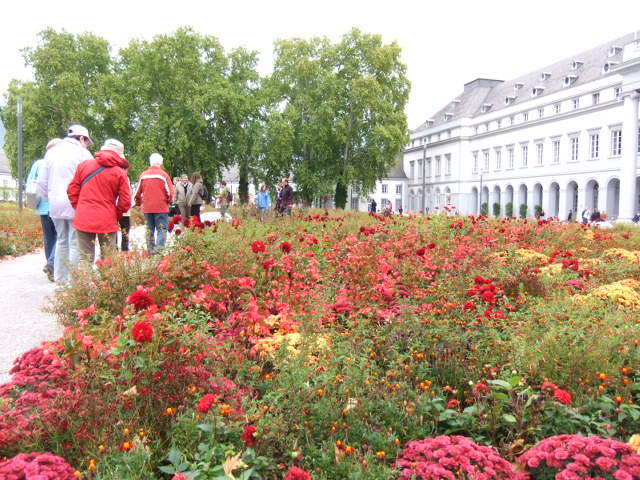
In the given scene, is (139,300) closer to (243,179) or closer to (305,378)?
(305,378)

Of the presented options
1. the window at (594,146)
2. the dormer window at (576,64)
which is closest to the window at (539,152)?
the window at (594,146)

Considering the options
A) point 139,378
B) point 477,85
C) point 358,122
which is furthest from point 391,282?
point 477,85

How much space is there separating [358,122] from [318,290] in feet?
126

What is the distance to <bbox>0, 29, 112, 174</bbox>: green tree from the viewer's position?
132ft

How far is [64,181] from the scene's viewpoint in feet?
22.8

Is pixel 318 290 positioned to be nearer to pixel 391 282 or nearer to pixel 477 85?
pixel 391 282

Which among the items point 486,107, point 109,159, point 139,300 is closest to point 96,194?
point 109,159

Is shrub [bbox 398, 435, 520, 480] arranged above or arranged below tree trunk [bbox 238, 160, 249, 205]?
below

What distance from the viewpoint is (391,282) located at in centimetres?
502

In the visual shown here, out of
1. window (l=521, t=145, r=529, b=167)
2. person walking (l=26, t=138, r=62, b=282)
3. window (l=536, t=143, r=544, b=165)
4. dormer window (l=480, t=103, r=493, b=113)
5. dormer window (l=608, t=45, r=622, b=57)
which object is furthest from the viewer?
dormer window (l=480, t=103, r=493, b=113)

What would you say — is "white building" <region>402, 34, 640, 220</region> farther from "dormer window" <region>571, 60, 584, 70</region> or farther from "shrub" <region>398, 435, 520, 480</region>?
"shrub" <region>398, 435, 520, 480</region>

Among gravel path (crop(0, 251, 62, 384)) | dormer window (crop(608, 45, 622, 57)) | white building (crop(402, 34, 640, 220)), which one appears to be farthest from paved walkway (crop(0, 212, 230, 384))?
dormer window (crop(608, 45, 622, 57))

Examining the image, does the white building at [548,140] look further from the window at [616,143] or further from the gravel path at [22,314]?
the gravel path at [22,314]

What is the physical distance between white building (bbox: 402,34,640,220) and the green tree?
2533 centimetres
